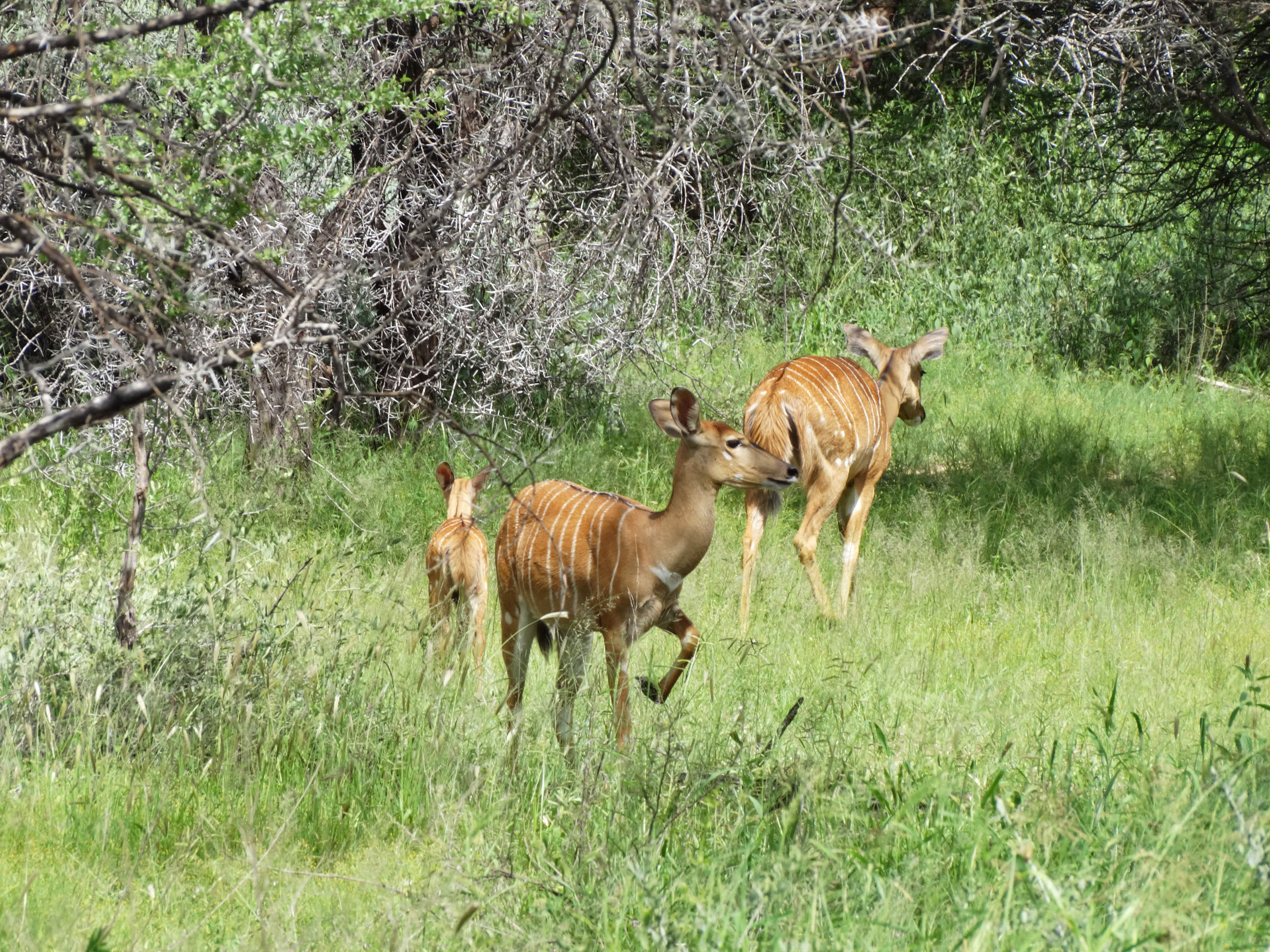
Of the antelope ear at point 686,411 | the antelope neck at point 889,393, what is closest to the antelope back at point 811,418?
the antelope neck at point 889,393

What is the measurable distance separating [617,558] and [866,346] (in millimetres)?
4551

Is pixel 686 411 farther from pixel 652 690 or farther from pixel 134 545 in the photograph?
pixel 134 545

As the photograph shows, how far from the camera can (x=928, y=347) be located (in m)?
8.88

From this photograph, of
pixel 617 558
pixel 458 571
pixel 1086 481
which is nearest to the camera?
pixel 617 558

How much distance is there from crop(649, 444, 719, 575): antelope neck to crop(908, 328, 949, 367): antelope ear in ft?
13.3

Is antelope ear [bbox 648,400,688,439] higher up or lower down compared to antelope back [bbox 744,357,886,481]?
higher up

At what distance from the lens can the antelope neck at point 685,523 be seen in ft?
16.2

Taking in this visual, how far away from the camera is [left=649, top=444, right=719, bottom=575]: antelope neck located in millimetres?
4949

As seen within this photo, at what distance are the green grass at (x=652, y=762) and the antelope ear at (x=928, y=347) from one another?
1.50 metres

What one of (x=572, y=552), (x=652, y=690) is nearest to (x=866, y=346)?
(x=572, y=552)

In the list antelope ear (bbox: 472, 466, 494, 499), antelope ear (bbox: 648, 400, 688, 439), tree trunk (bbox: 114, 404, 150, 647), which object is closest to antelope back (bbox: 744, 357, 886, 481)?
antelope ear (bbox: 472, 466, 494, 499)

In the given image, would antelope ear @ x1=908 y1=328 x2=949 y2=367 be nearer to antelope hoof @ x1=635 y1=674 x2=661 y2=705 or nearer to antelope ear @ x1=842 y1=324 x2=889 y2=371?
antelope ear @ x1=842 y1=324 x2=889 y2=371

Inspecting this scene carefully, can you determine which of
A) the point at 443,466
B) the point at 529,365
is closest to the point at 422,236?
the point at 529,365

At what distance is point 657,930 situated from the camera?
290 cm
